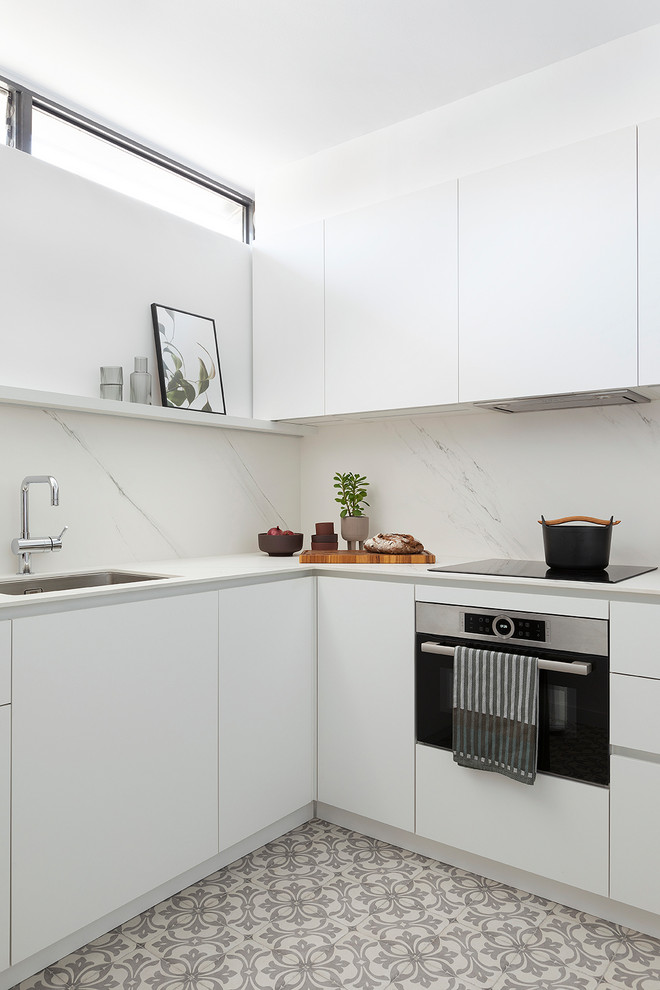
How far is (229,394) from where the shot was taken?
2.93 m

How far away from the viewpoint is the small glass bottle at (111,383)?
2389 millimetres

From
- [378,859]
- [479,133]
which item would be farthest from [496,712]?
[479,133]

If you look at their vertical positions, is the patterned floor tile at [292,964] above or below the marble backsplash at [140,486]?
below

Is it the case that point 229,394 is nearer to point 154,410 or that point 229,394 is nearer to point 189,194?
point 154,410

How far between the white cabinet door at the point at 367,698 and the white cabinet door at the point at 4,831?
1127 mm

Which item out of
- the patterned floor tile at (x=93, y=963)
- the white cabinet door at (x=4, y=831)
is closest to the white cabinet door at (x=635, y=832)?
the patterned floor tile at (x=93, y=963)

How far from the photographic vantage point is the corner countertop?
1706 mm

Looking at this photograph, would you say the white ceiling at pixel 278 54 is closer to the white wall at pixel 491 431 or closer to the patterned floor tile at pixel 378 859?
the white wall at pixel 491 431

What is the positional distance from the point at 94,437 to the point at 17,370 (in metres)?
0.34

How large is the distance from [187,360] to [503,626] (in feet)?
5.11

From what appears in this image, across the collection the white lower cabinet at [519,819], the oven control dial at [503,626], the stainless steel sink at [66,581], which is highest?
the stainless steel sink at [66,581]

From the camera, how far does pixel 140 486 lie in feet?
8.54

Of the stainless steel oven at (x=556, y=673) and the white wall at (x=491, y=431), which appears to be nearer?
the stainless steel oven at (x=556, y=673)

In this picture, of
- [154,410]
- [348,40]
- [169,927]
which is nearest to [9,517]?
[154,410]
